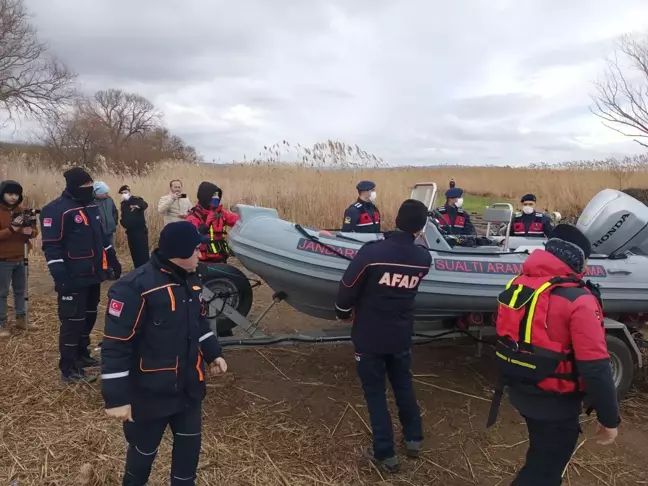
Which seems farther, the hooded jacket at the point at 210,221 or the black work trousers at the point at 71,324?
the hooded jacket at the point at 210,221

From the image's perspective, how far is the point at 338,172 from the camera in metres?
9.34

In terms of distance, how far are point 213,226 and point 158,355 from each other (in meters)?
2.40

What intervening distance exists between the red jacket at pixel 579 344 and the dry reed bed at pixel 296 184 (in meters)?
6.69

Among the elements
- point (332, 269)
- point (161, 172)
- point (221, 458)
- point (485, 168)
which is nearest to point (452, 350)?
point (332, 269)

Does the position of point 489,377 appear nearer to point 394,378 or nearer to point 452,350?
point 452,350

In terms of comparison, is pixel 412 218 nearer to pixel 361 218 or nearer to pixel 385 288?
pixel 385 288

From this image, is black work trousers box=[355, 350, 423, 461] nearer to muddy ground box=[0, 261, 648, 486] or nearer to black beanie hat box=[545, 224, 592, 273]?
muddy ground box=[0, 261, 648, 486]

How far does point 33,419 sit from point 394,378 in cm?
216

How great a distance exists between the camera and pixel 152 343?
189cm

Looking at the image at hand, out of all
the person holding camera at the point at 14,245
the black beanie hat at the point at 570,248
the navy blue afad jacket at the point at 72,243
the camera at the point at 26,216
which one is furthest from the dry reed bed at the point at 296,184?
the black beanie hat at the point at 570,248

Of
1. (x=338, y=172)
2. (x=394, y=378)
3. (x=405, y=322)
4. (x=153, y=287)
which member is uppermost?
(x=338, y=172)

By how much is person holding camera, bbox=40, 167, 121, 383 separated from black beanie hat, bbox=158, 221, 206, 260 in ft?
5.96

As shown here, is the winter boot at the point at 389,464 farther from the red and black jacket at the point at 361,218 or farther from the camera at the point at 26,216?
the camera at the point at 26,216

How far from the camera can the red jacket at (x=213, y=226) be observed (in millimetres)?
4203
